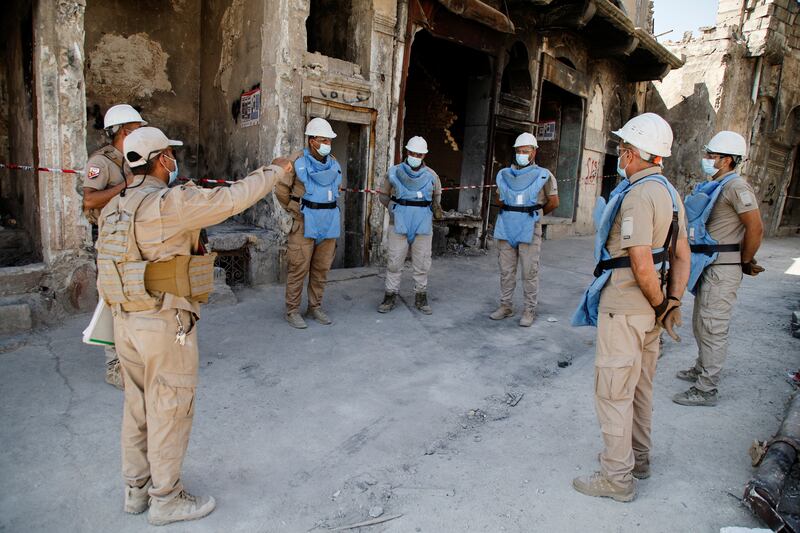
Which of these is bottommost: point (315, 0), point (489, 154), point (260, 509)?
point (260, 509)

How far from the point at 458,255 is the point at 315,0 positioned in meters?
4.76

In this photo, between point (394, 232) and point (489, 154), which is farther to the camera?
point (489, 154)

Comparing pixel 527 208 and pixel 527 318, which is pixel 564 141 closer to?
pixel 527 208

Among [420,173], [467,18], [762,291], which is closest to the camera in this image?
[420,173]

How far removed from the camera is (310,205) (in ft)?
17.3

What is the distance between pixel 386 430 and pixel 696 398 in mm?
2279

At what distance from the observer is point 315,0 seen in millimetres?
8258

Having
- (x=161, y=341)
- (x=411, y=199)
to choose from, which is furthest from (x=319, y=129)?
(x=161, y=341)

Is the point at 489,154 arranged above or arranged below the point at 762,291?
above

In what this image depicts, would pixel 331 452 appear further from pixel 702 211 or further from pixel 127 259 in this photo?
pixel 702 211

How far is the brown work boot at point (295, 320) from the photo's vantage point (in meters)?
5.35

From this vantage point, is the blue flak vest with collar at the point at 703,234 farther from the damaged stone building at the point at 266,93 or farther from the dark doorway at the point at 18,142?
the dark doorway at the point at 18,142

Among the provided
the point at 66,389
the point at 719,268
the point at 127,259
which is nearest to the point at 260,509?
the point at 127,259

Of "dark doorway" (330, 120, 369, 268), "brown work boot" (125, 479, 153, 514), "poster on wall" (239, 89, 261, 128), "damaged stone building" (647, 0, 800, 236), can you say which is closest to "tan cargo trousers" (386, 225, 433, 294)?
"dark doorway" (330, 120, 369, 268)
